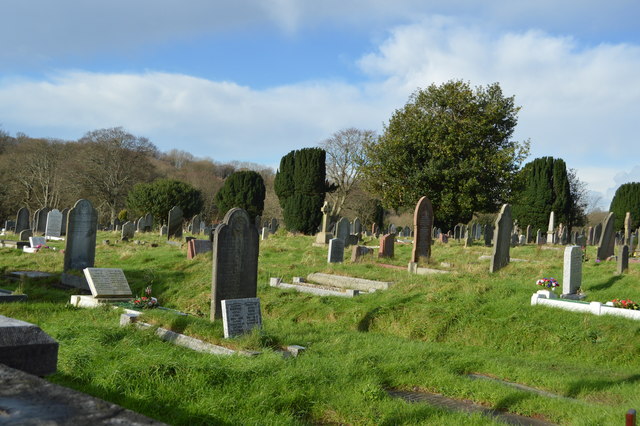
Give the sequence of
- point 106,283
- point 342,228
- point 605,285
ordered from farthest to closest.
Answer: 1. point 342,228
2. point 605,285
3. point 106,283

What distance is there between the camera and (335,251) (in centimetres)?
1789

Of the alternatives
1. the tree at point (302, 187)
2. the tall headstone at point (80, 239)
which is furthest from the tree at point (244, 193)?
the tall headstone at point (80, 239)

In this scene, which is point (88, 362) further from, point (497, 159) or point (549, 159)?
point (549, 159)

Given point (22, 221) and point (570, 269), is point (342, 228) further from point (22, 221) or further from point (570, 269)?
point (22, 221)

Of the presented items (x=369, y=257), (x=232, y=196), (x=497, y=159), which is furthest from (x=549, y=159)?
(x=369, y=257)

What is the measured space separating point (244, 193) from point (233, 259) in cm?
4142

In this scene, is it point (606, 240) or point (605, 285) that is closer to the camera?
→ point (605, 285)

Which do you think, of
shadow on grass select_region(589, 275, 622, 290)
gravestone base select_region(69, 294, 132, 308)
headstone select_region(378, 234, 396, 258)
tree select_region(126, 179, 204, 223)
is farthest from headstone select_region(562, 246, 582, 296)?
tree select_region(126, 179, 204, 223)

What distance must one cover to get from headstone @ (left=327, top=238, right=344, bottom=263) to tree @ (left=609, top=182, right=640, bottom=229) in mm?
47752

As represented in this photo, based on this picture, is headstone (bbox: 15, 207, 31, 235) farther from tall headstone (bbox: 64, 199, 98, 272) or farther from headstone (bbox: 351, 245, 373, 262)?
headstone (bbox: 351, 245, 373, 262)

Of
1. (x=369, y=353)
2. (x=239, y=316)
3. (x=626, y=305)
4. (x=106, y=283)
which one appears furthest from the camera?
(x=106, y=283)

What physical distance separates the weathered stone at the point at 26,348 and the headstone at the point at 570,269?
1080 cm

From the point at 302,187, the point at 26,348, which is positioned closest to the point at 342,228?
the point at 26,348

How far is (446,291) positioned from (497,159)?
17264mm
